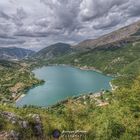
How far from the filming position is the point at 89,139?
40.3 metres

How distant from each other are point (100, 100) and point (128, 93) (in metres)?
126

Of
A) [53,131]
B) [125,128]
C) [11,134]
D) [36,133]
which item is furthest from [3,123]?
[125,128]

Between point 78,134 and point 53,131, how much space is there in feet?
16.1

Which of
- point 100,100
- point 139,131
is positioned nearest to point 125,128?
point 139,131

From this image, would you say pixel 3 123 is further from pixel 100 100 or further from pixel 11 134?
pixel 100 100

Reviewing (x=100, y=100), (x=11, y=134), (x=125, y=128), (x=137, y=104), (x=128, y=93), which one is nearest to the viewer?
(x=11, y=134)

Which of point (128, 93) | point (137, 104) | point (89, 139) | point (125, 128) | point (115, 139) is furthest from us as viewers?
point (128, 93)

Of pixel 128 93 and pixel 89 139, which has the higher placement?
pixel 128 93

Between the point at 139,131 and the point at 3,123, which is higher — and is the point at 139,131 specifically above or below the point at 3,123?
below

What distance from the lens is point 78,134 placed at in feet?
133

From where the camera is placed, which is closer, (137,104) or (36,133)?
(36,133)

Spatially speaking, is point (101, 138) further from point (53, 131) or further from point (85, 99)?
point (85, 99)

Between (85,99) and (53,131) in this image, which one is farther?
(85,99)

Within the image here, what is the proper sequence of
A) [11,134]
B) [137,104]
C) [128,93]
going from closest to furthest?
[11,134], [137,104], [128,93]
